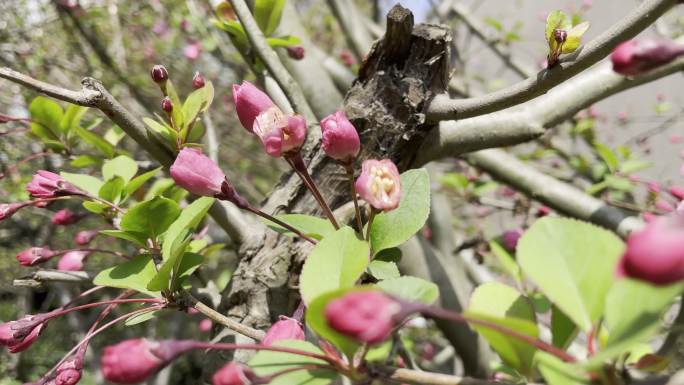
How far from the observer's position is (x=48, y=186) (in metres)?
0.74

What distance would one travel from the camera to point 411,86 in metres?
0.75

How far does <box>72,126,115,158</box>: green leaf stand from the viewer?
38.3 inches

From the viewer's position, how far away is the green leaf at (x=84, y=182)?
81 centimetres

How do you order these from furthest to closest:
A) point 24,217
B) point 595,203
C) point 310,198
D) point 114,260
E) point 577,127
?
1. point 114,260
2. point 24,217
3. point 577,127
4. point 595,203
5. point 310,198

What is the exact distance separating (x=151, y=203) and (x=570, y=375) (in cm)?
52

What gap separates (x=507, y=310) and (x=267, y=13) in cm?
73

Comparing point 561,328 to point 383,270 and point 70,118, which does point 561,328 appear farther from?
point 70,118

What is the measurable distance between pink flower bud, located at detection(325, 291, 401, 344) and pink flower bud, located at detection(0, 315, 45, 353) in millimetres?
530

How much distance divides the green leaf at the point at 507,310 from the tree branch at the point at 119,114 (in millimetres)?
499

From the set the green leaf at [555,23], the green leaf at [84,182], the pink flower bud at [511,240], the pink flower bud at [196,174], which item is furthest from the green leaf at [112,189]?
the pink flower bud at [511,240]

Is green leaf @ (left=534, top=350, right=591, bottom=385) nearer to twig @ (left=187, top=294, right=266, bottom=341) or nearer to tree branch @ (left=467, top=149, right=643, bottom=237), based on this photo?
twig @ (left=187, top=294, right=266, bottom=341)

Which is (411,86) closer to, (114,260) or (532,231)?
(532,231)

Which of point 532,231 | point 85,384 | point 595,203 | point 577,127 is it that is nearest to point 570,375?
point 532,231

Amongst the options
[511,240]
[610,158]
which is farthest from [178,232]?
[610,158]
